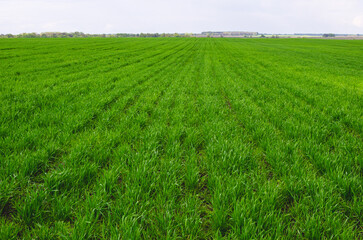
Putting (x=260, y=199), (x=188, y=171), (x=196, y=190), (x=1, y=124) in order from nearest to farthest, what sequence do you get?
(x=260, y=199)
(x=196, y=190)
(x=188, y=171)
(x=1, y=124)

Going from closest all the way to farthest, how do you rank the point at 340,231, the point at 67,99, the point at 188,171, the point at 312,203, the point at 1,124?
1. the point at 340,231
2. the point at 312,203
3. the point at 188,171
4. the point at 1,124
5. the point at 67,99

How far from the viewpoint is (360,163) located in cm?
294

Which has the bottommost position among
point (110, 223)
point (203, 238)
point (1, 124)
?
point (203, 238)

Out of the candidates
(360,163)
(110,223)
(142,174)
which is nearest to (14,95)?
(142,174)

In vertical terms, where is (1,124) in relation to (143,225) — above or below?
above

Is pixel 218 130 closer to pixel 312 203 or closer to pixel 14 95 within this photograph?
pixel 312 203

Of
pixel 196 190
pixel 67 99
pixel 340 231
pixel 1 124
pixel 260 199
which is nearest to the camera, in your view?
pixel 340 231

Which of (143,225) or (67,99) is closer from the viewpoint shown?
(143,225)

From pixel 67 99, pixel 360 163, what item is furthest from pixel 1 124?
pixel 360 163

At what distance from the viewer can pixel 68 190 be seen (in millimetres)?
2389

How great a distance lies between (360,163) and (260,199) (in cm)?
207

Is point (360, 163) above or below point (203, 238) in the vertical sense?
above

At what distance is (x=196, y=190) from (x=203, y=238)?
74cm

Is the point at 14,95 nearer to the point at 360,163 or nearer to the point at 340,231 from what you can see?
the point at 340,231
